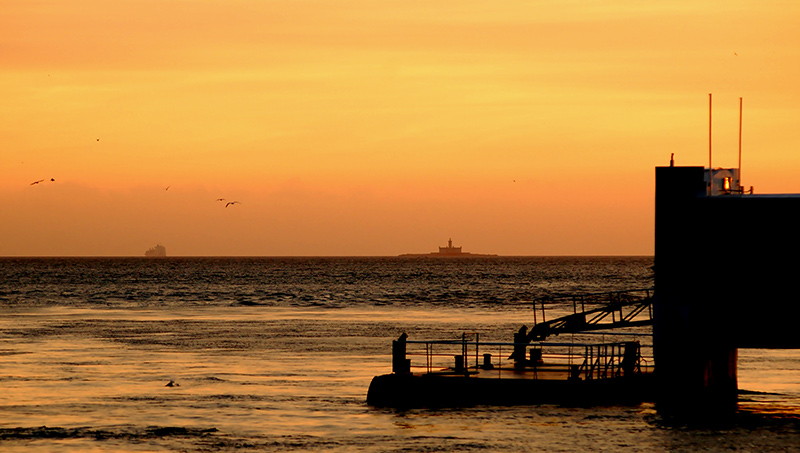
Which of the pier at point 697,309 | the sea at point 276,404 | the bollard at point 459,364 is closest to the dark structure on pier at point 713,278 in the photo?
the pier at point 697,309

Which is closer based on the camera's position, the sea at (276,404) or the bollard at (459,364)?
the sea at (276,404)

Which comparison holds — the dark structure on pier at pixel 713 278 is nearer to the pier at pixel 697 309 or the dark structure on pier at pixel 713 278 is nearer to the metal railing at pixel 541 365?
the pier at pixel 697 309

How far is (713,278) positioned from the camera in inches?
1395

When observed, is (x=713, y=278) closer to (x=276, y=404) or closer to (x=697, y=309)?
(x=697, y=309)

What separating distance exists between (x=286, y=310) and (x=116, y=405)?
2563 inches

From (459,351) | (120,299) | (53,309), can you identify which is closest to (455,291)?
(120,299)

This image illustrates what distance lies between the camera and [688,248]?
117 feet

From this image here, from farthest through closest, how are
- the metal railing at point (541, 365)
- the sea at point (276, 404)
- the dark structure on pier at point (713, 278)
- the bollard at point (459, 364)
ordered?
the bollard at point (459, 364)
the metal railing at point (541, 365)
the dark structure on pier at point (713, 278)
the sea at point (276, 404)

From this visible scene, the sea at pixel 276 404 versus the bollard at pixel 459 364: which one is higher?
the bollard at pixel 459 364

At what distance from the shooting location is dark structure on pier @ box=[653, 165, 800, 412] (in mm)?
34625

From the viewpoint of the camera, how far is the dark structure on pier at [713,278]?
34.6 meters

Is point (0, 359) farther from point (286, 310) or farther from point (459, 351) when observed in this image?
point (286, 310)

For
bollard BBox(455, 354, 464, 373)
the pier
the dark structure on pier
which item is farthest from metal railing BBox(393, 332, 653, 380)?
the dark structure on pier

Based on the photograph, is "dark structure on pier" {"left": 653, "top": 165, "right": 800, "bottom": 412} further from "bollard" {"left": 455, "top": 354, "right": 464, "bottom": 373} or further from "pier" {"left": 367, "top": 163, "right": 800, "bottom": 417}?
"bollard" {"left": 455, "top": 354, "right": 464, "bottom": 373}
